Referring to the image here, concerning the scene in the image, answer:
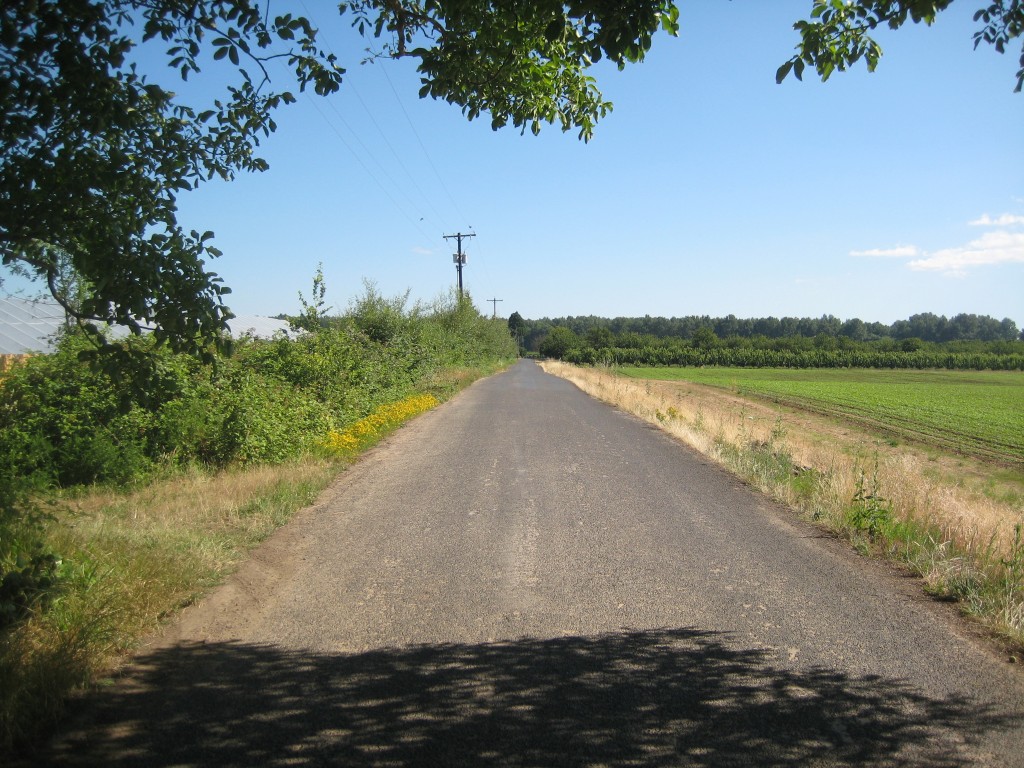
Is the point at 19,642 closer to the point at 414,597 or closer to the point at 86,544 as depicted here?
the point at 86,544

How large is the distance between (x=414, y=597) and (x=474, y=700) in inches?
70.1

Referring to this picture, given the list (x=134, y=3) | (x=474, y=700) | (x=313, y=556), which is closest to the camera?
(x=474, y=700)

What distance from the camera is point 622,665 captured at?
416cm

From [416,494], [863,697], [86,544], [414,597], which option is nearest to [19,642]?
[86,544]

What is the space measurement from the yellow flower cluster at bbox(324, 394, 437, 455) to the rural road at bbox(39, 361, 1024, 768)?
5.06 meters

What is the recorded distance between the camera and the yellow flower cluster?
42.3ft

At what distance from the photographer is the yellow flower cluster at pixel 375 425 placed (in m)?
12.9

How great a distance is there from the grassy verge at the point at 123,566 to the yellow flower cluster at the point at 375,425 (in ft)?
9.03

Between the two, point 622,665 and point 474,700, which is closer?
point 474,700

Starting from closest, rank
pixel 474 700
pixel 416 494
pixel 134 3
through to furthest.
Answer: pixel 474 700 → pixel 134 3 → pixel 416 494

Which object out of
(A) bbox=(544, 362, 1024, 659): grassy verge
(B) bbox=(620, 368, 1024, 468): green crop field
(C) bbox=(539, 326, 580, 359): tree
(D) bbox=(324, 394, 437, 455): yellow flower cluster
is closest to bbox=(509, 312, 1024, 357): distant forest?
(C) bbox=(539, 326, 580, 359): tree

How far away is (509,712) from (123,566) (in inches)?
126

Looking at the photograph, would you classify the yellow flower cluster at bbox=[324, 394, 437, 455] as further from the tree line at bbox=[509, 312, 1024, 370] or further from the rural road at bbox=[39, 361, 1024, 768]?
the tree line at bbox=[509, 312, 1024, 370]

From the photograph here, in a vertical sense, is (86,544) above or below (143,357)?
below
